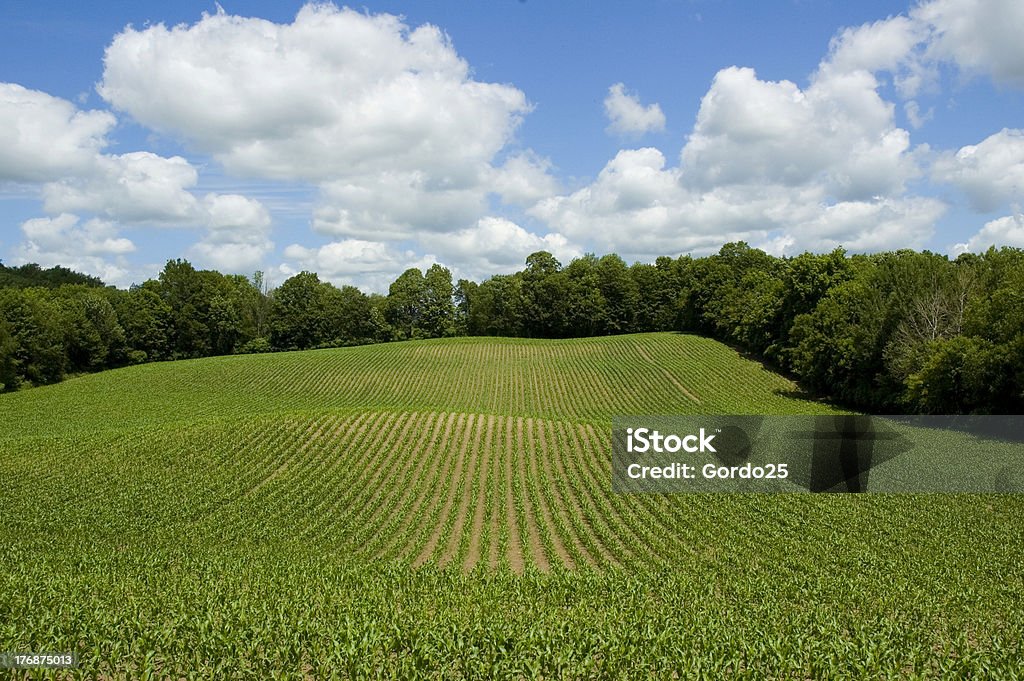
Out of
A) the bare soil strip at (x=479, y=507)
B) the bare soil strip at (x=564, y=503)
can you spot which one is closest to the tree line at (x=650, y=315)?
the bare soil strip at (x=564, y=503)

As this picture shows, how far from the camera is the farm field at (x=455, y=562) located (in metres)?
10.2

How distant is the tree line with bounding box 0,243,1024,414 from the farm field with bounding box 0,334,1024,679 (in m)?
20.8

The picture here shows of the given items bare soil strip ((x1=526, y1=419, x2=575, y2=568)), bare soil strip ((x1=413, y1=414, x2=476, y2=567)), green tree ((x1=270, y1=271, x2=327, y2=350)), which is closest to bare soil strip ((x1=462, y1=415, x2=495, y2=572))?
bare soil strip ((x1=413, y1=414, x2=476, y2=567))

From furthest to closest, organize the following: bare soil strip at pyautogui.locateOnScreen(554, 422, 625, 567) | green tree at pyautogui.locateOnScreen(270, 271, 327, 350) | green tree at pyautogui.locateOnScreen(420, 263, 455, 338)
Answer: green tree at pyautogui.locateOnScreen(420, 263, 455, 338), green tree at pyautogui.locateOnScreen(270, 271, 327, 350), bare soil strip at pyautogui.locateOnScreen(554, 422, 625, 567)

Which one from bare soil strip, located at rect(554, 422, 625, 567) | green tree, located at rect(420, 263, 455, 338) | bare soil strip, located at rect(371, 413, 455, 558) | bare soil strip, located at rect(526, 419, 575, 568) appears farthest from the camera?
green tree, located at rect(420, 263, 455, 338)

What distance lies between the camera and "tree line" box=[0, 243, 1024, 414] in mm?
39875

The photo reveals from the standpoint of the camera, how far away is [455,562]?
1716cm

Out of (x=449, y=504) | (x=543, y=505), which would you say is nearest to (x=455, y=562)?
(x=449, y=504)

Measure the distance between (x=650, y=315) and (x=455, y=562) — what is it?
279ft

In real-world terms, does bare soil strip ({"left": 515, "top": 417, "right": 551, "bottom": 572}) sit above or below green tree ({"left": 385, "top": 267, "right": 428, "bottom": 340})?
below

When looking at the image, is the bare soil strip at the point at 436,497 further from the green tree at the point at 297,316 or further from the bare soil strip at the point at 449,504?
the green tree at the point at 297,316

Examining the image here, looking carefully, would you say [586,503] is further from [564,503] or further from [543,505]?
[543,505]

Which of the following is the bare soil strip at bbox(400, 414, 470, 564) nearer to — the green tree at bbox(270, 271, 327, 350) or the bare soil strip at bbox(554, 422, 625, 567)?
the bare soil strip at bbox(554, 422, 625, 567)

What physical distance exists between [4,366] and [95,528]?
2112 inches
